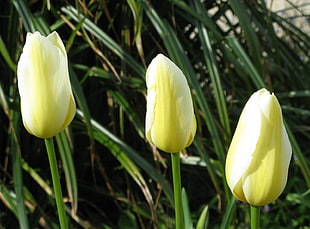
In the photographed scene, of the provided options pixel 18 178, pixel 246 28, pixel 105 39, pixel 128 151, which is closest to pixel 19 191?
pixel 18 178

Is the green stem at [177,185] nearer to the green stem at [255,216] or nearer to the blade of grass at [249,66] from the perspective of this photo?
the green stem at [255,216]

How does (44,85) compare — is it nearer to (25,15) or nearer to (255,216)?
(255,216)

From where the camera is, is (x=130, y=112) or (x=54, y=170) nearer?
(x=54, y=170)

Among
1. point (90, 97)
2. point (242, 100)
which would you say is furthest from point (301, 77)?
point (90, 97)

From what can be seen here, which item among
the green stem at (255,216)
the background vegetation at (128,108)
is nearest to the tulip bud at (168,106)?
the green stem at (255,216)

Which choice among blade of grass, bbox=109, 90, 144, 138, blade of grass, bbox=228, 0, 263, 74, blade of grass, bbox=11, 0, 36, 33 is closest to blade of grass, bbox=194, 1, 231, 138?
blade of grass, bbox=228, 0, 263, 74

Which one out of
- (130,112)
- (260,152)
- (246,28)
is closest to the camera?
(260,152)

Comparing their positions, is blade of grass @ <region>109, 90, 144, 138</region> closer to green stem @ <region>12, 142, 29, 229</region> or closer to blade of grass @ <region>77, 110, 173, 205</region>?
blade of grass @ <region>77, 110, 173, 205</region>
